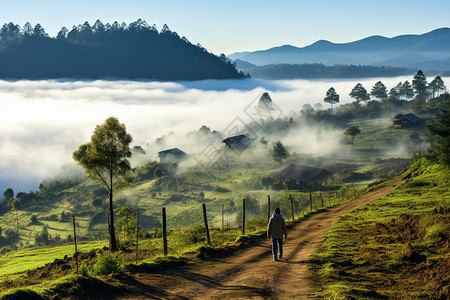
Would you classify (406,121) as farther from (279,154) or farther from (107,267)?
(107,267)

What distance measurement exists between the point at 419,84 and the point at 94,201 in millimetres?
148182

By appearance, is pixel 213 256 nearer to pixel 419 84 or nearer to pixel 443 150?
pixel 443 150

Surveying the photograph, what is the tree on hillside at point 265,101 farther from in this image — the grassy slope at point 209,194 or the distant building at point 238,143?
the grassy slope at point 209,194

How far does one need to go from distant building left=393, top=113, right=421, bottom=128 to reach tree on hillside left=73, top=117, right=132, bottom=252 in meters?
114

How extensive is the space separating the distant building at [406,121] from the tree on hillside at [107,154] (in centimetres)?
11410

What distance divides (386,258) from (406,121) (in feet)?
391

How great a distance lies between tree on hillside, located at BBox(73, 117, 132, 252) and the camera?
2902cm

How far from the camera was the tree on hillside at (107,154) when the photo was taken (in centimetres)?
2902

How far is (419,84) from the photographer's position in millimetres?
158875

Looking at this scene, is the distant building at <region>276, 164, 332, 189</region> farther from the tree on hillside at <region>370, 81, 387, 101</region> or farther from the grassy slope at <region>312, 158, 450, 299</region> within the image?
the tree on hillside at <region>370, 81, 387, 101</region>

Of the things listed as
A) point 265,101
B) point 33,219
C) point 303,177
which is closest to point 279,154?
point 303,177

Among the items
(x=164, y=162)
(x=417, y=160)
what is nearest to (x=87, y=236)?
(x=164, y=162)

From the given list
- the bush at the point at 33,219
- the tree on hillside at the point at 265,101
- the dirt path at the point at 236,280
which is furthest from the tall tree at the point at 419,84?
the dirt path at the point at 236,280

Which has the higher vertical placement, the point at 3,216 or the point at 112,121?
the point at 112,121
